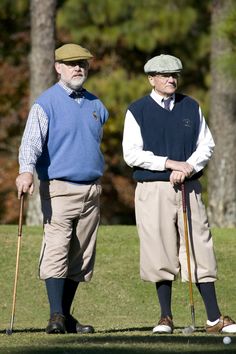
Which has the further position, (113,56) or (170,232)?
(113,56)

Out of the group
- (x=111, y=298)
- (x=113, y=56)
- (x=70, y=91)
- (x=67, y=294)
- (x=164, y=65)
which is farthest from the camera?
(x=113, y=56)

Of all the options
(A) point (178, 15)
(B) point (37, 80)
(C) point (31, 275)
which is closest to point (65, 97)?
(C) point (31, 275)

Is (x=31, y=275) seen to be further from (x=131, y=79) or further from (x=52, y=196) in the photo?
(x=131, y=79)

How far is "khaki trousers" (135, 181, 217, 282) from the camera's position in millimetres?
9711

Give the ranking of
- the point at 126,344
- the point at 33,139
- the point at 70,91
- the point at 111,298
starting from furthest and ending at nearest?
the point at 111,298
the point at 70,91
the point at 33,139
the point at 126,344

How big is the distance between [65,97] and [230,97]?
14.3 m

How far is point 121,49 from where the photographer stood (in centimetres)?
3042

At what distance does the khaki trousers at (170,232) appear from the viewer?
9.71m

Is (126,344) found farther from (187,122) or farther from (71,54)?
(71,54)

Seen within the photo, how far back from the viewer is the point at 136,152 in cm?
970

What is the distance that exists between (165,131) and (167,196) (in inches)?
18.6

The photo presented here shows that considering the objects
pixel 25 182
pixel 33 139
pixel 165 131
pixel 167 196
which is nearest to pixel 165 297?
pixel 167 196

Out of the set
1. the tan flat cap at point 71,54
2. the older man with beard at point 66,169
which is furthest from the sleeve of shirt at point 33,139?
the tan flat cap at point 71,54

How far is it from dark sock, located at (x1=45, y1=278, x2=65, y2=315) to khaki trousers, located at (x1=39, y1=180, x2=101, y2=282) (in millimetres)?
47
